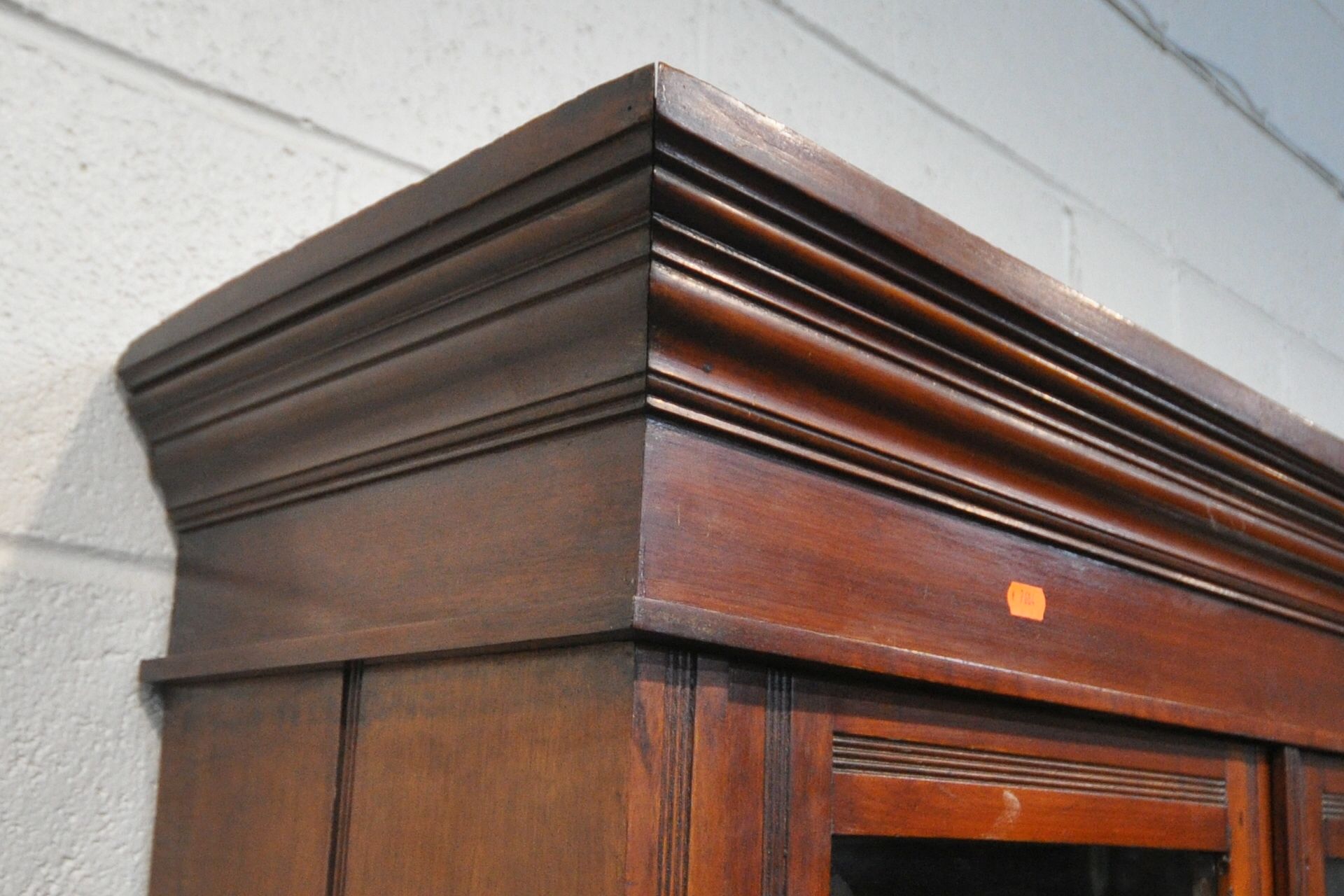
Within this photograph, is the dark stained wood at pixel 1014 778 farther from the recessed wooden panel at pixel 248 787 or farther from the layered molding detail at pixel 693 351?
the recessed wooden panel at pixel 248 787

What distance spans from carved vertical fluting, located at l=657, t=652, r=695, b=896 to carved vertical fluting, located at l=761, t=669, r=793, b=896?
0.14ft

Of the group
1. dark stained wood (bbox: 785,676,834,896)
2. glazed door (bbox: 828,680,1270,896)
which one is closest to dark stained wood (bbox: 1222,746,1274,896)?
glazed door (bbox: 828,680,1270,896)

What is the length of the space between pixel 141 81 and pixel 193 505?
0.85 ft

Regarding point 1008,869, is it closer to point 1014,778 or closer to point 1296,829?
point 1014,778

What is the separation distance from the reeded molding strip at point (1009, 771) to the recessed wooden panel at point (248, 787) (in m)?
0.24

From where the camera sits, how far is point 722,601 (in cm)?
50

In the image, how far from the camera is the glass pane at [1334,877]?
835 mm

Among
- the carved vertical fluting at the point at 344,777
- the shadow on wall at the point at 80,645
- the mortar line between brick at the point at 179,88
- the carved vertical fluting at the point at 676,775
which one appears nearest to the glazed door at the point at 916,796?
the carved vertical fluting at the point at 676,775

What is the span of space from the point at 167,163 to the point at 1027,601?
56 centimetres

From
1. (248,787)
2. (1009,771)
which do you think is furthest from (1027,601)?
(248,787)

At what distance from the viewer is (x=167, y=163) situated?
80 cm

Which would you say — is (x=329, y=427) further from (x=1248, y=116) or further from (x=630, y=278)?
(x=1248, y=116)

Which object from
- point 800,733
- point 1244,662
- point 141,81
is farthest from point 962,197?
point 800,733

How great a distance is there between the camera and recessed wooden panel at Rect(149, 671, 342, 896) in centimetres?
61
